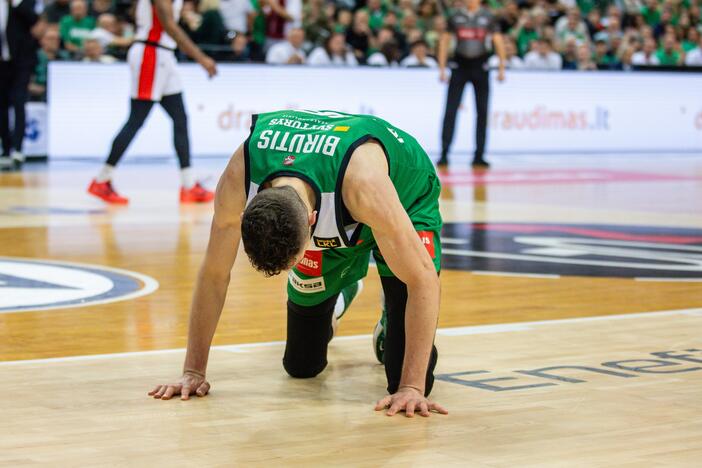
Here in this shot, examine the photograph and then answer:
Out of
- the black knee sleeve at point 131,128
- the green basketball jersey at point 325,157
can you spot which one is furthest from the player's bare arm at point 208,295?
the black knee sleeve at point 131,128

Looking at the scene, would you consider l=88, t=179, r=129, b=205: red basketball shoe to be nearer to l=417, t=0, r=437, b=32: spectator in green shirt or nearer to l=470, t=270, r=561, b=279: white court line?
l=470, t=270, r=561, b=279: white court line

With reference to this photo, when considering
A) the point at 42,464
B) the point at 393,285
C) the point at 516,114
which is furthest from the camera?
the point at 516,114

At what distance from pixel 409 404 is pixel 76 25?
1362cm

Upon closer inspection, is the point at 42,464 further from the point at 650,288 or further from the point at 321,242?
the point at 650,288

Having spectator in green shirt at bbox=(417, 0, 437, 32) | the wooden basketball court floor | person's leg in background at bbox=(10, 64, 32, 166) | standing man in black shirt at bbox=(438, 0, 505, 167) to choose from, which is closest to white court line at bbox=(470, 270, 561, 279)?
the wooden basketball court floor

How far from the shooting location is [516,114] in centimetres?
1852

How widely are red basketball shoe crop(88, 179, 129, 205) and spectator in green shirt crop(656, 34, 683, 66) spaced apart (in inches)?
497

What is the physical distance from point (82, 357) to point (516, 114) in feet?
46.4

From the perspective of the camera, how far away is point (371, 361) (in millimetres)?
4984

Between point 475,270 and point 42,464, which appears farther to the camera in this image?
point 475,270

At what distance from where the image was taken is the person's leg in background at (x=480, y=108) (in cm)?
1647

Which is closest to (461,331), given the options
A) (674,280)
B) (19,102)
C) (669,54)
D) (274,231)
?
(674,280)

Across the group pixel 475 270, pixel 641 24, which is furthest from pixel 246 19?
pixel 475 270

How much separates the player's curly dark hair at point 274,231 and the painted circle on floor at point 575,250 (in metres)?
3.95
